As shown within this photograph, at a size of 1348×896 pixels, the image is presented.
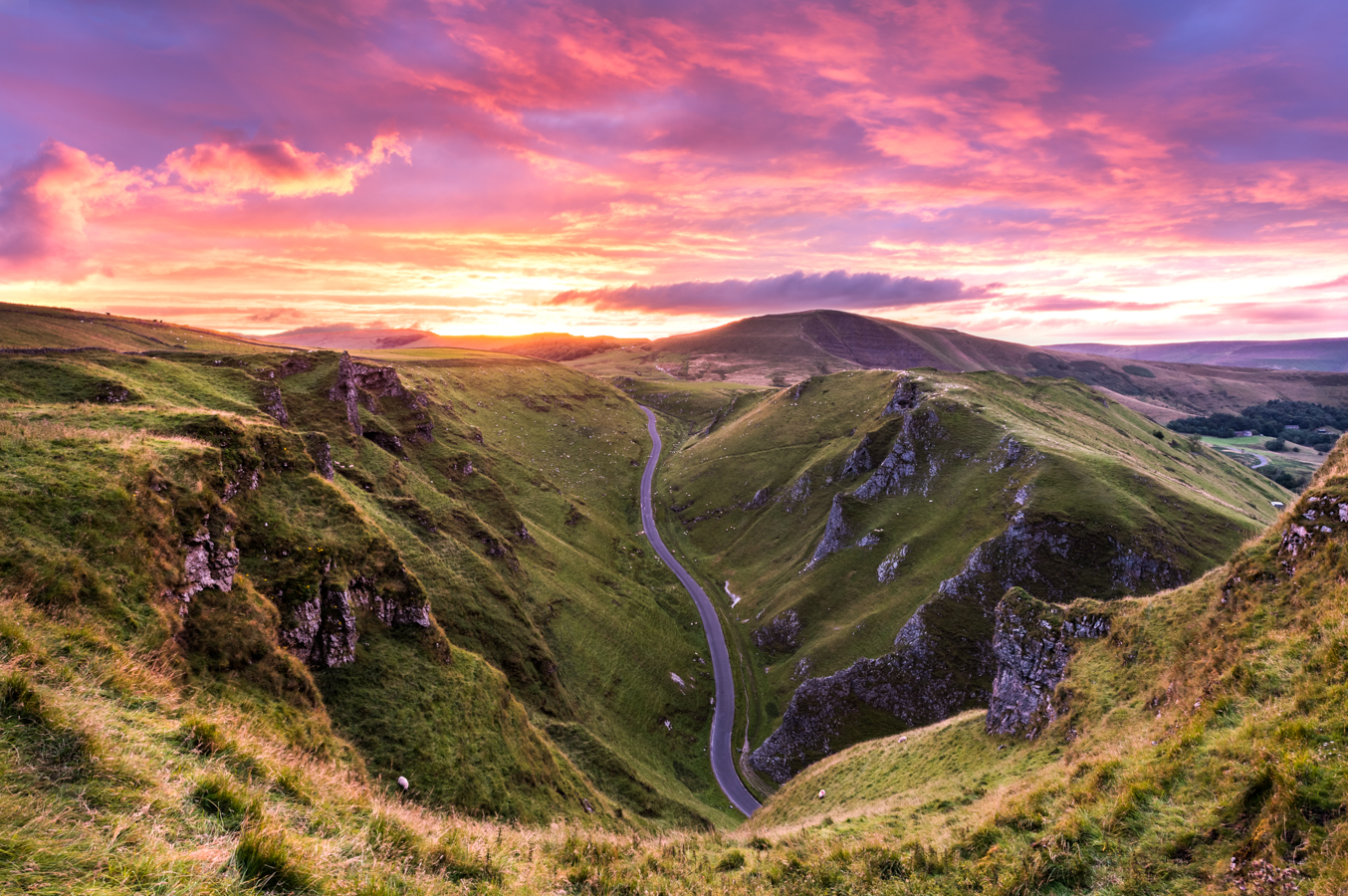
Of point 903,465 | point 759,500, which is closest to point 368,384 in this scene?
point 759,500

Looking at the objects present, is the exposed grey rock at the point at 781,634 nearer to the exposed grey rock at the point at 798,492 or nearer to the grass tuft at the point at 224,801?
the exposed grey rock at the point at 798,492

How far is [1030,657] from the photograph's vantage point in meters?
33.3

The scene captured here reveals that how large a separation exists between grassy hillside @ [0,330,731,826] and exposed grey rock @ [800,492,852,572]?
2586 cm

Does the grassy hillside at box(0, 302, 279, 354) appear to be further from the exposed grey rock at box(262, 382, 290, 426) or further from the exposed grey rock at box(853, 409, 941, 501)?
the exposed grey rock at box(853, 409, 941, 501)

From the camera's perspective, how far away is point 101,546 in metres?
18.5

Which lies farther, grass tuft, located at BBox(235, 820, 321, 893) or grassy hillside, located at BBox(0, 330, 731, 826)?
grassy hillside, located at BBox(0, 330, 731, 826)

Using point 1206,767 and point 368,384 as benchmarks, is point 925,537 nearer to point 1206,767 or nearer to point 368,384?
point 1206,767

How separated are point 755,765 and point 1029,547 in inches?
1759

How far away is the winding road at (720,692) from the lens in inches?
2510

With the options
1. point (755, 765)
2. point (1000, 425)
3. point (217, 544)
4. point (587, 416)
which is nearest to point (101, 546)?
point (217, 544)

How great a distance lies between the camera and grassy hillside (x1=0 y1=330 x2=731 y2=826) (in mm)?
19453

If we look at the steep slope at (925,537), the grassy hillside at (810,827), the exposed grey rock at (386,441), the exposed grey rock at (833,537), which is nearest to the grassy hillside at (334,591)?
the exposed grey rock at (386,441)

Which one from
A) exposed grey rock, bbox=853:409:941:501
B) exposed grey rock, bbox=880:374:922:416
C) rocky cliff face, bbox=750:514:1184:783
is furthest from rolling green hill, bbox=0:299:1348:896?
exposed grey rock, bbox=880:374:922:416

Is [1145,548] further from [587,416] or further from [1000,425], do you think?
[587,416]
